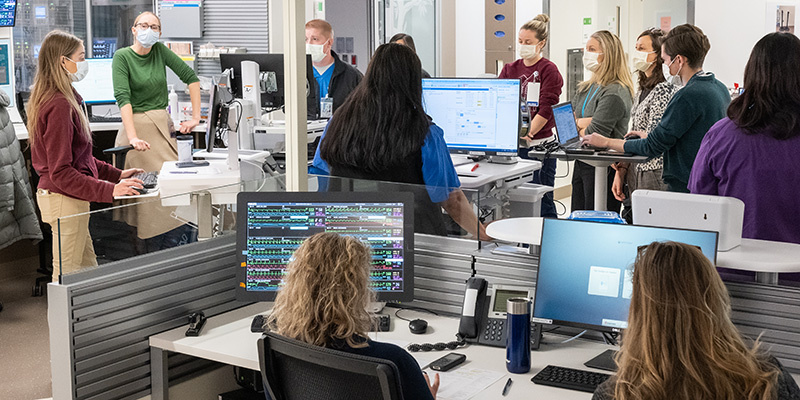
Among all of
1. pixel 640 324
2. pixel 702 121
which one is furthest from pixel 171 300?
pixel 702 121

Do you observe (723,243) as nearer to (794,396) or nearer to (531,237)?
(531,237)

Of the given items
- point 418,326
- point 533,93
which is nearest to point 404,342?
point 418,326

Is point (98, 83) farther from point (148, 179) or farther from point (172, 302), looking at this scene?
point (172, 302)

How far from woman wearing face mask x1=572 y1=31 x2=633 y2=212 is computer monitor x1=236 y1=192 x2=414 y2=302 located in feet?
8.67

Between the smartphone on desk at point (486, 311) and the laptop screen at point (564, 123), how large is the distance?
2.37 meters

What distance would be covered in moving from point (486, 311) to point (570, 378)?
0.40 meters

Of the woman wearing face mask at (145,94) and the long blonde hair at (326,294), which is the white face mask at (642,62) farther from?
the long blonde hair at (326,294)

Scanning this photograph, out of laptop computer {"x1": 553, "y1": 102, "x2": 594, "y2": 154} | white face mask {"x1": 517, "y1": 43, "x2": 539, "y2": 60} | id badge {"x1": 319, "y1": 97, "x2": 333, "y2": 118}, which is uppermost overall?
white face mask {"x1": 517, "y1": 43, "x2": 539, "y2": 60}

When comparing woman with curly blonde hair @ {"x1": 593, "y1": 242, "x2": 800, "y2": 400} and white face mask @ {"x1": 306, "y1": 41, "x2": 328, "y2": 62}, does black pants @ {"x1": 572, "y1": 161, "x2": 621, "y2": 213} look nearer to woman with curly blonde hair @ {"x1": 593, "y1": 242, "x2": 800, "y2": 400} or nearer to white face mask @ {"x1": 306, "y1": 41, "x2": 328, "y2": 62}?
white face mask @ {"x1": 306, "y1": 41, "x2": 328, "y2": 62}

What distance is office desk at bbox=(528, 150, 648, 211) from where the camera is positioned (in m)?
4.55

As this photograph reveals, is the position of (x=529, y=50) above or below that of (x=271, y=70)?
above

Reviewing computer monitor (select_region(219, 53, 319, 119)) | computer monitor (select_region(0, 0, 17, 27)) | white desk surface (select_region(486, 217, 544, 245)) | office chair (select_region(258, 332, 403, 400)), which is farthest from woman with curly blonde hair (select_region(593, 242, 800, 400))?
computer monitor (select_region(0, 0, 17, 27))

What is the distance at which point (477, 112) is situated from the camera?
4785 mm

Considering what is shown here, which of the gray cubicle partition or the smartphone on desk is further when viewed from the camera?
the smartphone on desk
